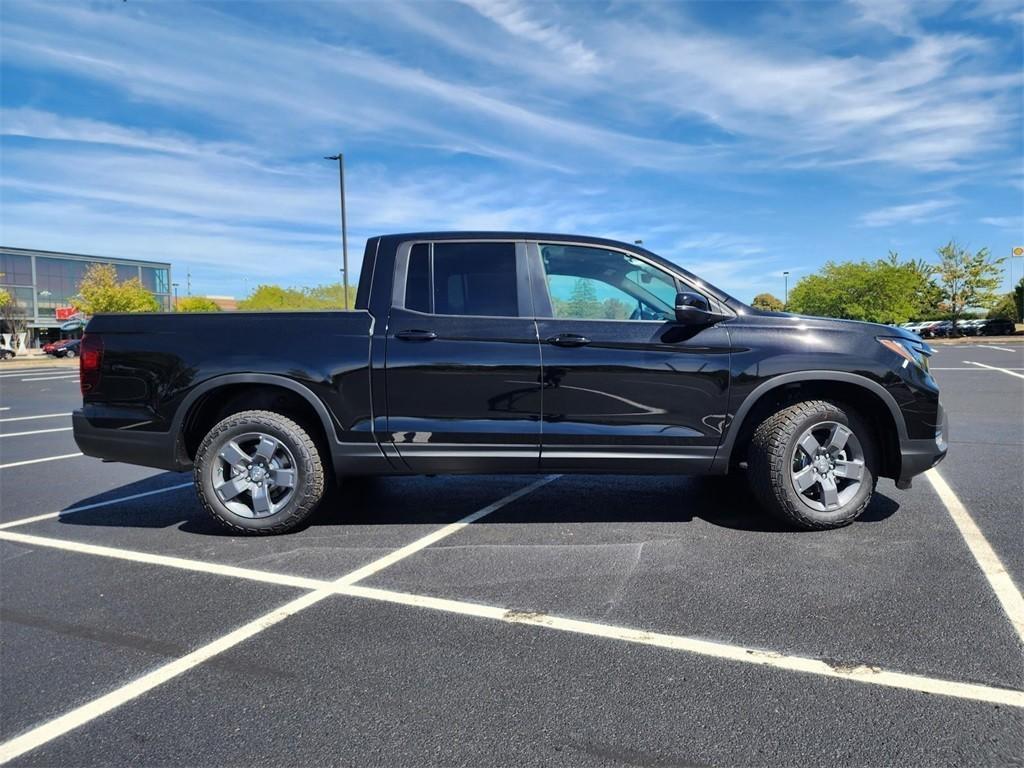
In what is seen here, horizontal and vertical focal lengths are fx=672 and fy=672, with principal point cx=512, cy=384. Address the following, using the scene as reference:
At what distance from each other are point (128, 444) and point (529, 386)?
2.58 metres

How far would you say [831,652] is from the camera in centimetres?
259

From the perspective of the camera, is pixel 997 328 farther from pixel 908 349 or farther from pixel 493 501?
pixel 493 501

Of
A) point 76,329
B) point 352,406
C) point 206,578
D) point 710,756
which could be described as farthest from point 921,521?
point 76,329

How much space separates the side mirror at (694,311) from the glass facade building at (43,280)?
269ft

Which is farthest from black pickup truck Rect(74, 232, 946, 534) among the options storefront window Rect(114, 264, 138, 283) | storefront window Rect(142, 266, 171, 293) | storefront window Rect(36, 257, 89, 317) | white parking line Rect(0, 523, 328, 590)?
storefront window Rect(142, 266, 171, 293)

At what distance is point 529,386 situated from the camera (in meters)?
4.06

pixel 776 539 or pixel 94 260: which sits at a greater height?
pixel 94 260

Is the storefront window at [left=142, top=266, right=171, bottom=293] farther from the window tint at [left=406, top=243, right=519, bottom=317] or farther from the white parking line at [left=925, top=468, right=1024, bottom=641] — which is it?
the white parking line at [left=925, top=468, right=1024, bottom=641]

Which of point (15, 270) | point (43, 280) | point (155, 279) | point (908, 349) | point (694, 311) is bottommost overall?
point (908, 349)

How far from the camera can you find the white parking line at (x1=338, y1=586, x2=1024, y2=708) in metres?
2.31

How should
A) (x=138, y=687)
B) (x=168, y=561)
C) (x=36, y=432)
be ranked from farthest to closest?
(x=36, y=432) < (x=168, y=561) < (x=138, y=687)

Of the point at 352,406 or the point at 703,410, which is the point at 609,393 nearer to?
the point at 703,410

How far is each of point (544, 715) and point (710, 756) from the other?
53 centimetres

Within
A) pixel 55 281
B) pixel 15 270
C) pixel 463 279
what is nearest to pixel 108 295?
pixel 15 270
